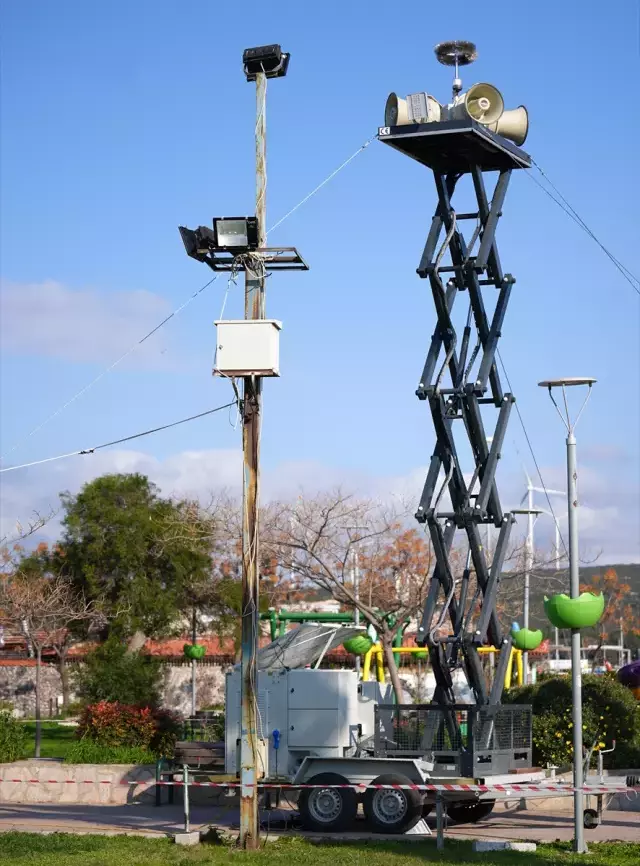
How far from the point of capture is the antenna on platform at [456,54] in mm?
17078

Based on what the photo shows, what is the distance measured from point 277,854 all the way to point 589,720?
845 cm

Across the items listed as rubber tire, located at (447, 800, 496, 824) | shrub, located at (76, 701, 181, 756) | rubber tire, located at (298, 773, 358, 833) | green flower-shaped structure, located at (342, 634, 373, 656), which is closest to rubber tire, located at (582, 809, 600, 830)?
rubber tire, located at (447, 800, 496, 824)

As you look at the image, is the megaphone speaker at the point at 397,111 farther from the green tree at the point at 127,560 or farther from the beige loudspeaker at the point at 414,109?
the green tree at the point at 127,560

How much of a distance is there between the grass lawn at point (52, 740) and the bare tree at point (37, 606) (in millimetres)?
646

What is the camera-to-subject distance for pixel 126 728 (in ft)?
74.1

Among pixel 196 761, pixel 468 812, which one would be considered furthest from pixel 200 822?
pixel 468 812

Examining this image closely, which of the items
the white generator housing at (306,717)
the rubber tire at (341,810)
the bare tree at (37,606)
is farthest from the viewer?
the bare tree at (37,606)

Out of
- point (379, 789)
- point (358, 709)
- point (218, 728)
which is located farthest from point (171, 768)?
point (379, 789)

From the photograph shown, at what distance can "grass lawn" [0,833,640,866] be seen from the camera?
1354cm

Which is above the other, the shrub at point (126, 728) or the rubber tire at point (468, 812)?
the shrub at point (126, 728)

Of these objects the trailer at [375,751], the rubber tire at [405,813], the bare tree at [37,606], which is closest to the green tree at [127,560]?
the bare tree at [37,606]

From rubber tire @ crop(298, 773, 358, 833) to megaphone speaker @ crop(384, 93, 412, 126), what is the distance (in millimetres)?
8751

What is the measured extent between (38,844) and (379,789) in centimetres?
442

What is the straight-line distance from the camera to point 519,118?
17281 millimetres
